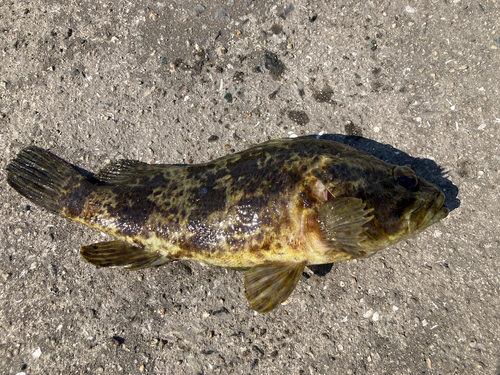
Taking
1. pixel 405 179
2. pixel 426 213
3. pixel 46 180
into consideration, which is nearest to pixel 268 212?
pixel 405 179

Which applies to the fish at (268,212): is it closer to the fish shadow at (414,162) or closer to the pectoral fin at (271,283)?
the pectoral fin at (271,283)

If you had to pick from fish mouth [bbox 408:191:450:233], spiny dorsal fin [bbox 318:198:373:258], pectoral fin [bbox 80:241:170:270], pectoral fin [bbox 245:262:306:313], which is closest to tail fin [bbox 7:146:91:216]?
pectoral fin [bbox 80:241:170:270]

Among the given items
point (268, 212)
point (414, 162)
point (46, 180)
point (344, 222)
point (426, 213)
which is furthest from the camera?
point (414, 162)

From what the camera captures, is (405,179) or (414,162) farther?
(414,162)

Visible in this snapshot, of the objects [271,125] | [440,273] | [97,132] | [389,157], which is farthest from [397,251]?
[97,132]

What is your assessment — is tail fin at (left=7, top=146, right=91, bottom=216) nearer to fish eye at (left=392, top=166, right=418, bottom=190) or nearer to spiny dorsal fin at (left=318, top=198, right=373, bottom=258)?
spiny dorsal fin at (left=318, top=198, right=373, bottom=258)

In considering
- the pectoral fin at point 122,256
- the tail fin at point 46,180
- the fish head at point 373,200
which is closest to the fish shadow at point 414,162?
the fish head at point 373,200

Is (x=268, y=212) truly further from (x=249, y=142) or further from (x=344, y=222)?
(x=249, y=142)

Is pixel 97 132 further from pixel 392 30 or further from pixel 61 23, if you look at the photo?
pixel 392 30
